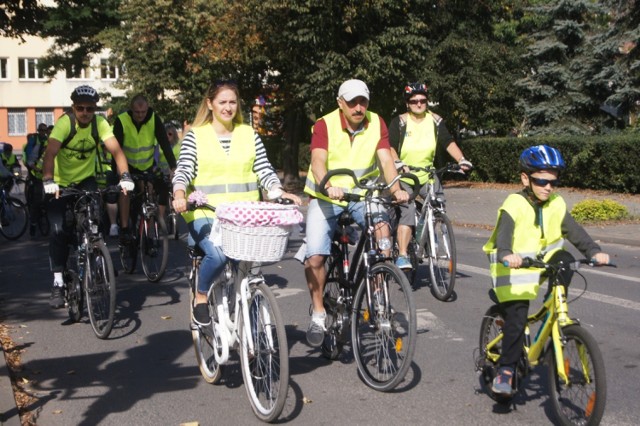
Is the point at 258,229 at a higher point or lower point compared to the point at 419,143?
lower

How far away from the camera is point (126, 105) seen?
142 ft

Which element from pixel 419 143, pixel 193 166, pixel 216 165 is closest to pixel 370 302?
pixel 216 165

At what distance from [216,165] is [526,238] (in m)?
2.05

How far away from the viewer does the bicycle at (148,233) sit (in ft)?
36.4

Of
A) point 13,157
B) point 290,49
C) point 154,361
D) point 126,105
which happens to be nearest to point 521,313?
point 154,361

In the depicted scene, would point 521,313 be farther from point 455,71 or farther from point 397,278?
point 455,71

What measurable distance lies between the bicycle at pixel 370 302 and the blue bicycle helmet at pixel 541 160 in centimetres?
97

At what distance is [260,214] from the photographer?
211 inches

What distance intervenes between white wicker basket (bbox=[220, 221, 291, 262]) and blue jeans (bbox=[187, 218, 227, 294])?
24.0 inches

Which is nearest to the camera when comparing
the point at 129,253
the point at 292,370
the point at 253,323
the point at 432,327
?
the point at 253,323

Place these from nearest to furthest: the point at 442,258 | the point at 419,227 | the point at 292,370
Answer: the point at 292,370
the point at 442,258
the point at 419,227

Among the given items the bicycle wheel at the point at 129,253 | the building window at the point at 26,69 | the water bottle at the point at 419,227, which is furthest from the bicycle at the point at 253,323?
the building window at the point at 26,69

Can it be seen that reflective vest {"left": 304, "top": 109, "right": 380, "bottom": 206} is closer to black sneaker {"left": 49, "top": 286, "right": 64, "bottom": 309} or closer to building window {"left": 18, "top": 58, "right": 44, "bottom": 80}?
black sneaker {"left": 49, "top": 286, "right": 64, "bottom": 309}

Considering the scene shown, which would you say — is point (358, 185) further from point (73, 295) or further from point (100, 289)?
point (73, 295)
